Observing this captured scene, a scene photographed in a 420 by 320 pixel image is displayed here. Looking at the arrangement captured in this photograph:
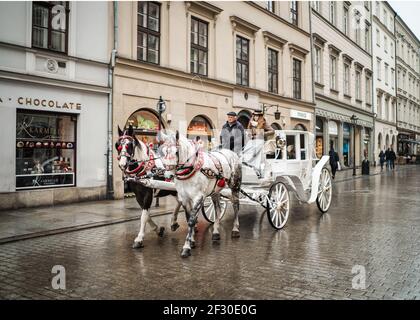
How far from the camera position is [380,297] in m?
4.15

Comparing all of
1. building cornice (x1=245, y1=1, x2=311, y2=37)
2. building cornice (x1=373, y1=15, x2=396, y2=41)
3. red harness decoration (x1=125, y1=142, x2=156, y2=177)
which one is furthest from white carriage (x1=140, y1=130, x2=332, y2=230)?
building cornice (x1=373, y1=15, x2=396, y2=41)

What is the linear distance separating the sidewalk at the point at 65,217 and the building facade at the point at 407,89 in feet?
145

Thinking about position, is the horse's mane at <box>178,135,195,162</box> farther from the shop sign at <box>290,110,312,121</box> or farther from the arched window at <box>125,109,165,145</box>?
the shop sign at <box>290,110,312,121</box>

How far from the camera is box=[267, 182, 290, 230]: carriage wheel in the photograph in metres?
7.93

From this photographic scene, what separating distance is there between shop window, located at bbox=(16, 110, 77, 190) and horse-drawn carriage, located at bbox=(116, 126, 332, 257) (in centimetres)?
556

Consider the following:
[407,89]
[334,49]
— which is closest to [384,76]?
[407,89]

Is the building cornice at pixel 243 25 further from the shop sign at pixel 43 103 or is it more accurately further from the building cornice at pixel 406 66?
the building cornice at pixel 406 66

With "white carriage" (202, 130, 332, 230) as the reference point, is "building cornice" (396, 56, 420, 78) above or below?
above

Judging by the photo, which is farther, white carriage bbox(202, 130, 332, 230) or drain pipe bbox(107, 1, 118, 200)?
drain pipe bbox(107, 1, 118, 200)

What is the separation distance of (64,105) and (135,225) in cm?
554

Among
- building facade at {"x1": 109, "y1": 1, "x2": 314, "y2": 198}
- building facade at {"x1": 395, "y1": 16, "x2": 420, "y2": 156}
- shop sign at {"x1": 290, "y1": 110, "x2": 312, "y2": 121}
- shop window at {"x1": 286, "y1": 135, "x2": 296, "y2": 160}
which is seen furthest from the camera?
building facade at {"x1": 395, "y1": 16, "x2": 420, "y2": 156}

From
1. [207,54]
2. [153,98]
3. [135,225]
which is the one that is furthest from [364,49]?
[135,225]

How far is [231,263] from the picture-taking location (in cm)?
554

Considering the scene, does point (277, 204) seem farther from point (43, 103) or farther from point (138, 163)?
point (43, 103)
